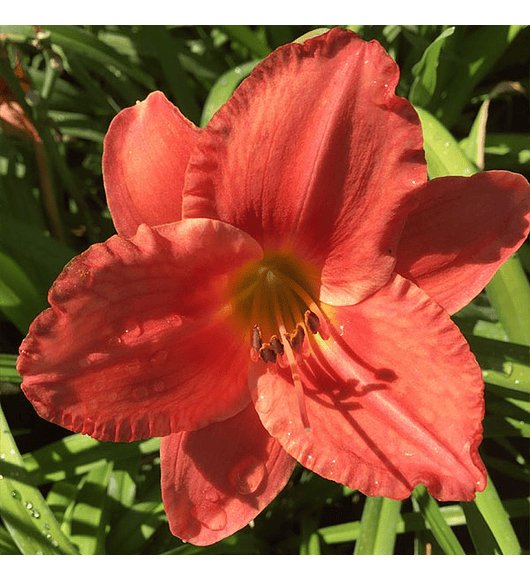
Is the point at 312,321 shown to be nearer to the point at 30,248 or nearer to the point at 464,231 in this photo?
the point at 464,231

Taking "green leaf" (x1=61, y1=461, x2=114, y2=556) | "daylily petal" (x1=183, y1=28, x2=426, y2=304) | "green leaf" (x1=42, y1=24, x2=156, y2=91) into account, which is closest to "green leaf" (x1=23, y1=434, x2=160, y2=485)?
"green leaf" (x1=61, y1=461, x2=114, y2=556)

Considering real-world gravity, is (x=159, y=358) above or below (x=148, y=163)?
below

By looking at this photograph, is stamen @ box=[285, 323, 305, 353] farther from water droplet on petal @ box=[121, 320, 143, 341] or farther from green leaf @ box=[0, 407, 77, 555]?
green leaf @ box=[0, 407, 77, 555]

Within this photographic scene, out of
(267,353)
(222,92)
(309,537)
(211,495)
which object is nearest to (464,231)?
(267,353)

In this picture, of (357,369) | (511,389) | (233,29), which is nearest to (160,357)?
(357,369)

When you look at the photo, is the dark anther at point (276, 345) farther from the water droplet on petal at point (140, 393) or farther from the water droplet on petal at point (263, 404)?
the water droplet on petal at point (140, 393)

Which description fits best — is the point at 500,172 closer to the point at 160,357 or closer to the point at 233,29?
the point at 160,357

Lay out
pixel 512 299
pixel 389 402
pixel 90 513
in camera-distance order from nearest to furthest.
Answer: pixel 389 402, pixel 512 299, pixel 90 513
